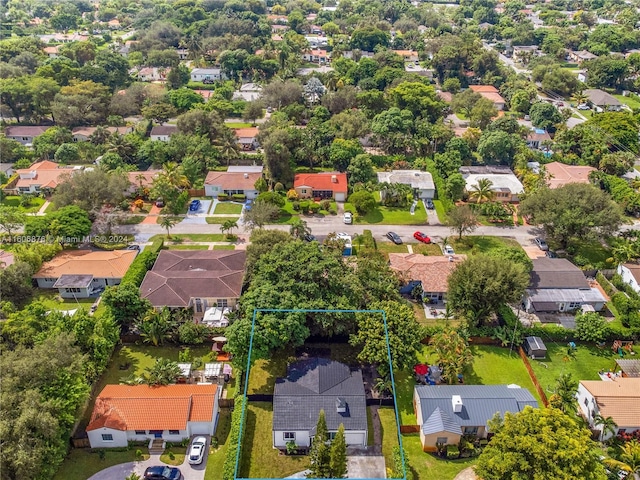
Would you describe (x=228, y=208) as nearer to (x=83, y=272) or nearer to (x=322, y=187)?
(x=322, y=187)

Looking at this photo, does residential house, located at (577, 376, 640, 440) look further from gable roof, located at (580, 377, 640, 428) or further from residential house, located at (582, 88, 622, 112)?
residential house, located at (582, 88, 622, 112)

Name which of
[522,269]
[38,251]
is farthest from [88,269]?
[522,269]

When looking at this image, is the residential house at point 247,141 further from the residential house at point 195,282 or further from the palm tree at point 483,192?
the palm tree at point 483,192

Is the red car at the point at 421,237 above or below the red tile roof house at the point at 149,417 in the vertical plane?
below

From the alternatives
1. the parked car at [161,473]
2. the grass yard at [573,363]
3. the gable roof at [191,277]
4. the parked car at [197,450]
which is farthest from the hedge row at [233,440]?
the grass yard at [573,363]

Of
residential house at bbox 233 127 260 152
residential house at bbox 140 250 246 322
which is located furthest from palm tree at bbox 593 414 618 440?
residential house at bbox 233 127 260 152

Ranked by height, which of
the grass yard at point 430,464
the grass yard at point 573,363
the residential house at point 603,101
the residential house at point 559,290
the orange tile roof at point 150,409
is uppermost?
the orange tile roof at point 150,409

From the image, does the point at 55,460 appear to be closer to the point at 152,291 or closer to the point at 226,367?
the point at 226,367

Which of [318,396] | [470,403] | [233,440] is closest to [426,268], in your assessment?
[470,403]
